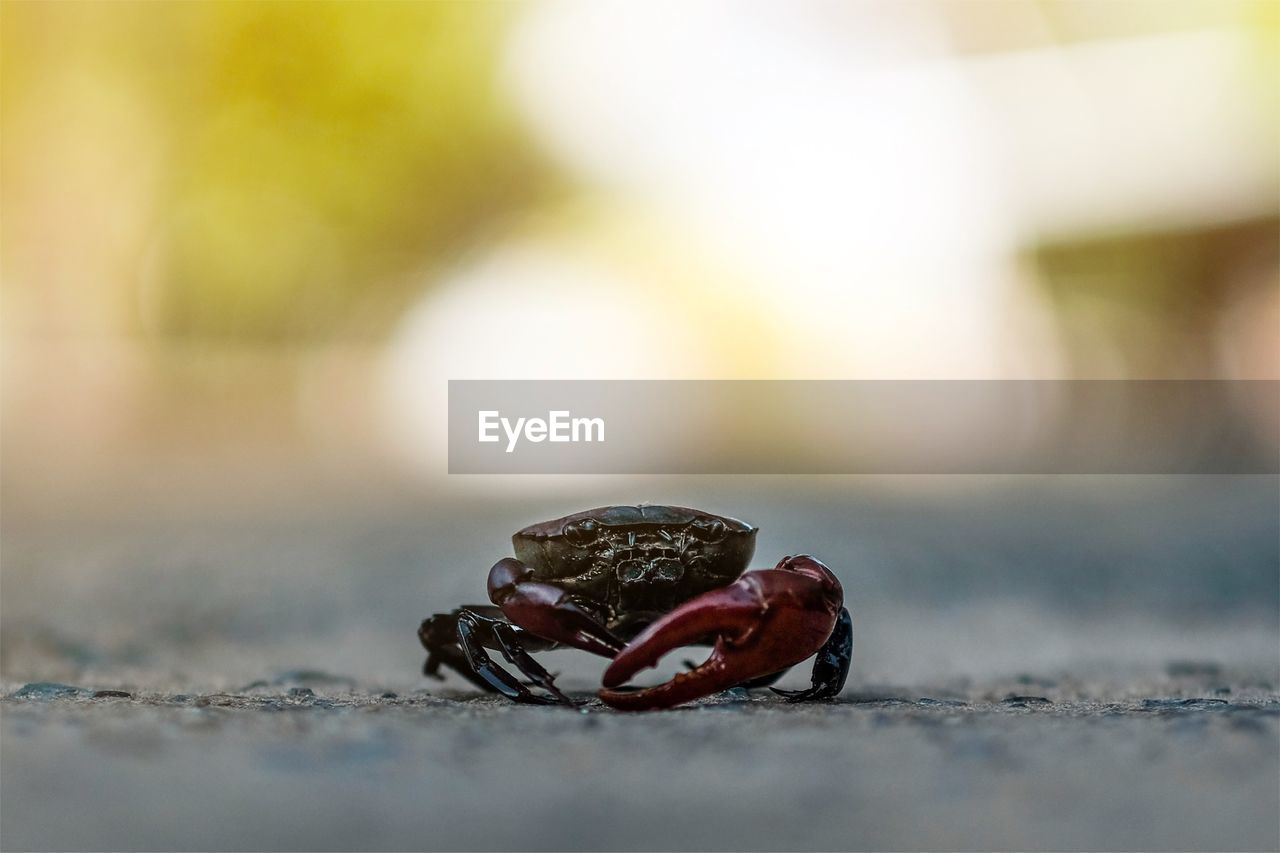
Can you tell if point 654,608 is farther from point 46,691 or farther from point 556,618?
point 46,691

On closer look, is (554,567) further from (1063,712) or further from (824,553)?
(824,553)

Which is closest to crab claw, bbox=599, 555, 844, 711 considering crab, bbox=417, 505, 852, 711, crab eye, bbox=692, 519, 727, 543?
crab, bbox=417, 505, 852, 711

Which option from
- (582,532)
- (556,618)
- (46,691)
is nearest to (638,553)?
(582,532)

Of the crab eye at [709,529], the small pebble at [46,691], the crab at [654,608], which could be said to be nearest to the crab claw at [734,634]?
the crab at [654,608]

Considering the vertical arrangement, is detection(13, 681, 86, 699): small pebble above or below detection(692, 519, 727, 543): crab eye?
below

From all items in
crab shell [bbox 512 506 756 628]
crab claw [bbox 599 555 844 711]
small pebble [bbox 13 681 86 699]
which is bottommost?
small pebble [bbox 13 681 86 699]

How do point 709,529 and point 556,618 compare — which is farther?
point 709,529

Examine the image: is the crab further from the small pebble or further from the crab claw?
the small pebble
